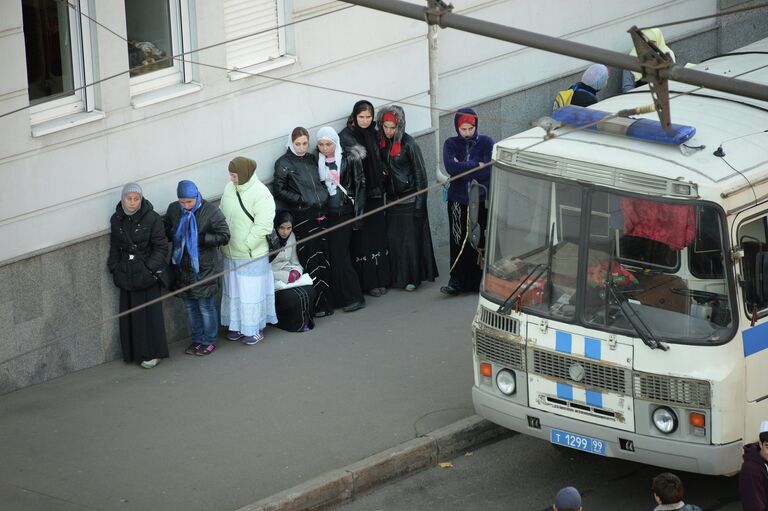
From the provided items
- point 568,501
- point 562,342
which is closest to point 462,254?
point 562,342

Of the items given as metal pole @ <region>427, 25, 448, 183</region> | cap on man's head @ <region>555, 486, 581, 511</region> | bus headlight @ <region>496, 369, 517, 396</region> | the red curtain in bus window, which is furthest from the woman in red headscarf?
cap on man's head @ <region>555, 486, 581, 511</region>

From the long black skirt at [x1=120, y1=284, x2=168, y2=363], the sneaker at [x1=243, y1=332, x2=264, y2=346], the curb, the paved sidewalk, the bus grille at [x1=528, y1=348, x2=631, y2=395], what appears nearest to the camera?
the bus grille at [x1=528, y1=348, x2=631, y2=395]

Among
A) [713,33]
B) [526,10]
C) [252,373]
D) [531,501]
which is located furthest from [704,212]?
[713,33]

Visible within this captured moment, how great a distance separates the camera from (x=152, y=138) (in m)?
12.6

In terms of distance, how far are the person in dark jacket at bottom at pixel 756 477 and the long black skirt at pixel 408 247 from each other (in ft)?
20.6

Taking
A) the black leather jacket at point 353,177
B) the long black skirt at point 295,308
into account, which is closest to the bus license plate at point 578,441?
the long black skirt at point 295,308

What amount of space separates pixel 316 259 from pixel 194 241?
5.26 feet

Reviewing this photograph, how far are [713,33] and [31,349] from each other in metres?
11.2

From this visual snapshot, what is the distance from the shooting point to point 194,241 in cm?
1251

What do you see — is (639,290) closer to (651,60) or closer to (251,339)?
(651,60)

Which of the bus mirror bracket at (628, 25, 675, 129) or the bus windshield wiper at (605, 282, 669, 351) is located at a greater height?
the bus mirror bracket at (628, 25, 675, 129)

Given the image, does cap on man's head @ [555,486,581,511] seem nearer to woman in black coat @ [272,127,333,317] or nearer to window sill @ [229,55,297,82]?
woman in black coat @ [272,127,333,317]

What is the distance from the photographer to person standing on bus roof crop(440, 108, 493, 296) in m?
13.8

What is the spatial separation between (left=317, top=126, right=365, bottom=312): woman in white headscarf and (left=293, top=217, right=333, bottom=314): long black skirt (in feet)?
0.30
